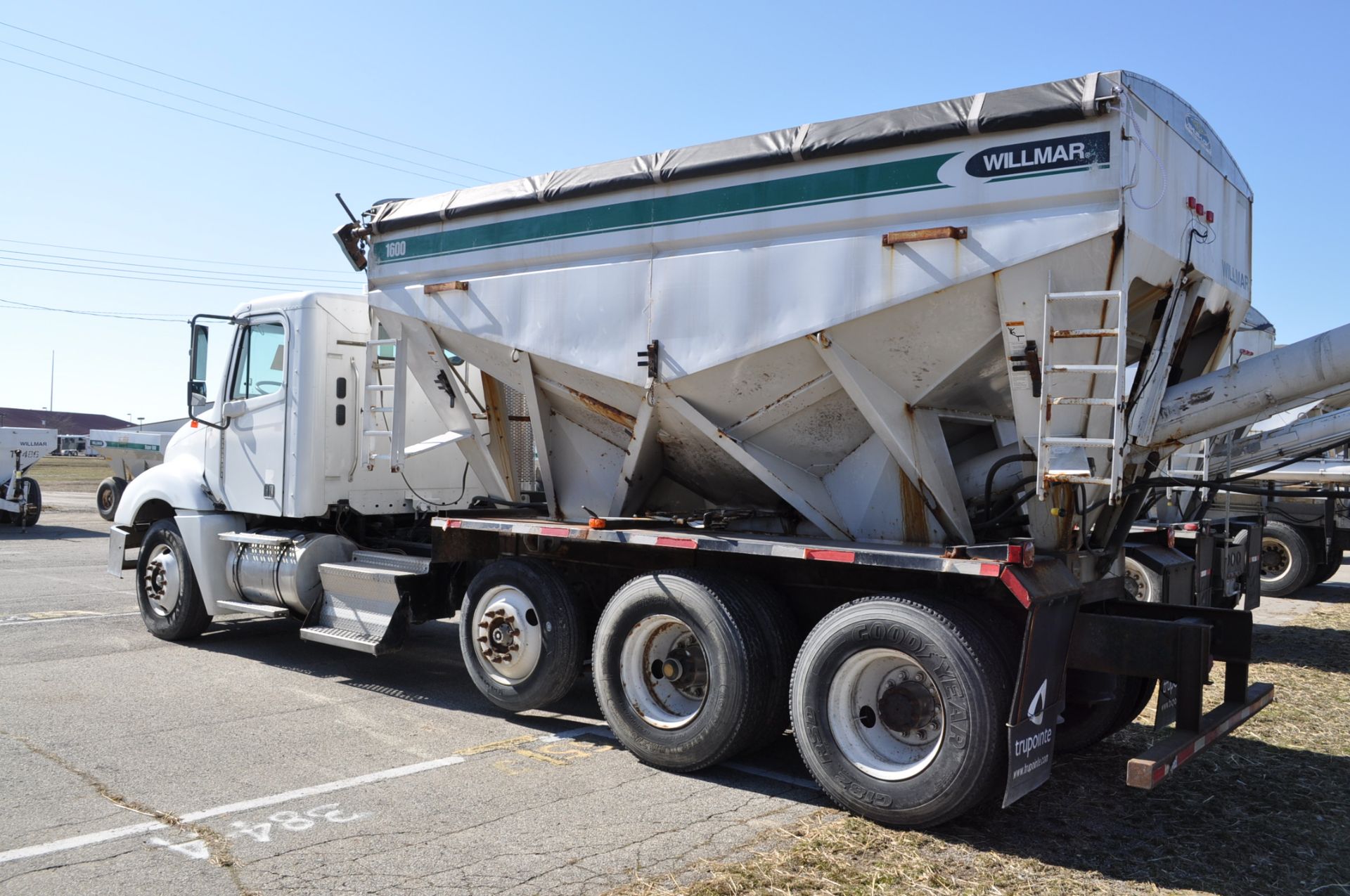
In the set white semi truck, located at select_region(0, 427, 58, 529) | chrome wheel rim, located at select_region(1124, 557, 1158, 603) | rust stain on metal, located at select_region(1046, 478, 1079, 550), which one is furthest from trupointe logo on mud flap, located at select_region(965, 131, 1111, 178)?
white semi truck, located at select_region(0, 427, 58, 529)

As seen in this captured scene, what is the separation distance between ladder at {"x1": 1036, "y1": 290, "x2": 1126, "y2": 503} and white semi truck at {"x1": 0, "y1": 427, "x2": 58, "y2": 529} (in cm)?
2122

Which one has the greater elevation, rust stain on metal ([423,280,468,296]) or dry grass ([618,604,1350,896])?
rust stain on metal ([423,280,468,296])

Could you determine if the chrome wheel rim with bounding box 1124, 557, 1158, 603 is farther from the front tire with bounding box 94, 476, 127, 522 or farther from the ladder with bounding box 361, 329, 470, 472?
the front tire with bounding box 94, 476, 127, 522

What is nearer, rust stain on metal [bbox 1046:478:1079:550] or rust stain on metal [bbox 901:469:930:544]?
rust stain on metal [bbox 1046:478:1079:550]

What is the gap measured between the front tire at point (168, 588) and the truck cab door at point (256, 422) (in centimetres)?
72

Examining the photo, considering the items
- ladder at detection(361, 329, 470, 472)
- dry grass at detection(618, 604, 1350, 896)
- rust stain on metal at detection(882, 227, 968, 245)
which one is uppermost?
rust stain on metal at detection(882, 227, 968, 245)

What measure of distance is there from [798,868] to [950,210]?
3216mm

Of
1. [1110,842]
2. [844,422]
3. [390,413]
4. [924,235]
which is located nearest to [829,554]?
[844,422]

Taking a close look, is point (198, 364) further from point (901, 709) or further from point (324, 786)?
point (901, 709)

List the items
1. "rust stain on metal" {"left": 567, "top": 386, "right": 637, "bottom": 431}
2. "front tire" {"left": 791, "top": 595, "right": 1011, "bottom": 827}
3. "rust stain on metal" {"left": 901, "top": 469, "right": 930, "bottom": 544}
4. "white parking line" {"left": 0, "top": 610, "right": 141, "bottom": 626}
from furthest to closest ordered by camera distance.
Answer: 1. "white parking line" {"left": 0, "top": 610, "right": 141, "bottom": 626}
2. "rust stain on metal" {"left": 567, "top": 386, "right": 637, "bottom": 431}
3. "rust stain on metal" {"left": 901, "top": 469, "right": 930, "bottom": 544}
4. "front tire" {"left": 791, "top": 595, "right": 1011, "bottom": 827}

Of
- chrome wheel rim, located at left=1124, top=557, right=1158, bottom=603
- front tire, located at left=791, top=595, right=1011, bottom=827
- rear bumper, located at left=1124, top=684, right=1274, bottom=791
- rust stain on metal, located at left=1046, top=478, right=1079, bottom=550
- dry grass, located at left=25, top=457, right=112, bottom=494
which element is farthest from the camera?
dry grass, located at left=25, top=457, right=112, bottom=494

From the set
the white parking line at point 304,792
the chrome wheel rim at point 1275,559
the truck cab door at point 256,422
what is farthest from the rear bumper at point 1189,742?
the chrome wheel rim at point 1275,559

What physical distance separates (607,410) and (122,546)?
562 centimetres

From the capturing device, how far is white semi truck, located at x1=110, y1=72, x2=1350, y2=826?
500cm
